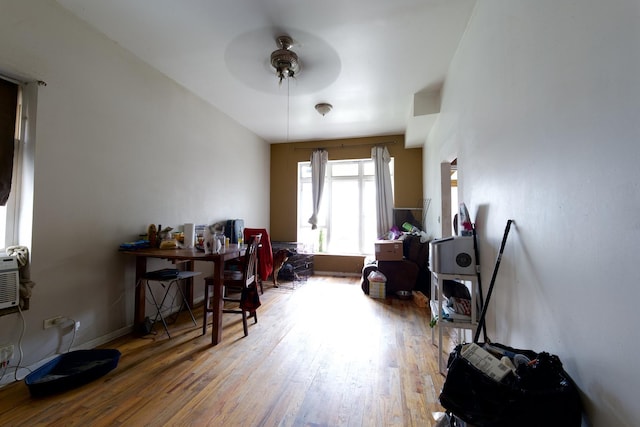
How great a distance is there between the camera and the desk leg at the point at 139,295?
2.61 metres

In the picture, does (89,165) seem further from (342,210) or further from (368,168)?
(368,168)

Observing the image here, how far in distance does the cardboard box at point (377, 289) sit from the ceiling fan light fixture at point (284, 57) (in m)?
2.97

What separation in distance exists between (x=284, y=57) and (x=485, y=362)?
2684 mm

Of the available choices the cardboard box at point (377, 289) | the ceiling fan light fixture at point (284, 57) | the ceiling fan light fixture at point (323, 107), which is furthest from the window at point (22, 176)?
the cardboard box at point (377, 289)

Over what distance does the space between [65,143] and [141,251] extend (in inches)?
41.8

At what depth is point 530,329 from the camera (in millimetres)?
1283

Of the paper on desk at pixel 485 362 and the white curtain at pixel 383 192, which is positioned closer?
the paper on desk at pixel 485 362

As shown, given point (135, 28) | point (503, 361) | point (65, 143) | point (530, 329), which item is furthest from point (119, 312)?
point (530, 329)

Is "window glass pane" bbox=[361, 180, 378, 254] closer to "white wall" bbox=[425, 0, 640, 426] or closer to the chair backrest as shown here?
the chair backrest

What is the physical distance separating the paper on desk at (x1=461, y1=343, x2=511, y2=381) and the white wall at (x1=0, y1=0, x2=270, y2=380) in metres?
2.88

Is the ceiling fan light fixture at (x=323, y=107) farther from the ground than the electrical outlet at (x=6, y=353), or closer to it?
farther from the ground

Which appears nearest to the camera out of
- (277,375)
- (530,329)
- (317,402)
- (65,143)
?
(530,329)

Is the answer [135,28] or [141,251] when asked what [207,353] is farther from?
[135,28]

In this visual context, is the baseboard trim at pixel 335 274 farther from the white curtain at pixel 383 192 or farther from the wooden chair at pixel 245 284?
the wooden chair at pixel 245 284
